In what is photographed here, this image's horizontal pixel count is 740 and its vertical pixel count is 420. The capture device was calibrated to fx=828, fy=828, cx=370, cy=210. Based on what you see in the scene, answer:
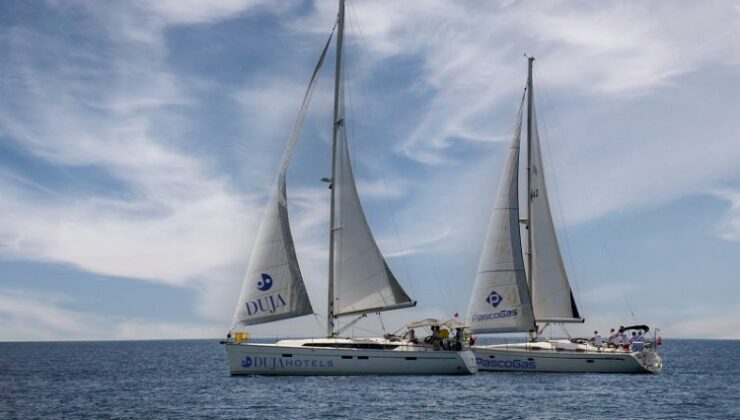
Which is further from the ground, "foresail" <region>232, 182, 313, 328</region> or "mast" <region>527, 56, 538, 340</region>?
"mast" <region>527, 56, 538, 340</region>

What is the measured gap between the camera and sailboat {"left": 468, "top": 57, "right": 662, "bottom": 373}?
48.1 meters

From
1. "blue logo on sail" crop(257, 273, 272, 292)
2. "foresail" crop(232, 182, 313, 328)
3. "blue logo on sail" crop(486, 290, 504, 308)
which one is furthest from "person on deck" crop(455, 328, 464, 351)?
"blue logo on sail" crop(257, 273, 272, 292)

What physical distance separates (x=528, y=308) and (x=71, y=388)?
28.0m

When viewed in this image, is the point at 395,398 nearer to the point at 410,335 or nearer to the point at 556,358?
the point at 410,335

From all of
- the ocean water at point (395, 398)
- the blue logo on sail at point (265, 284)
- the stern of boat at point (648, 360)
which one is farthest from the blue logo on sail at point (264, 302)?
the stern of boat at point (648, 360)

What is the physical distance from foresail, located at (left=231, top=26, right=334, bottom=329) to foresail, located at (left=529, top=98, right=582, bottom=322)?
15749 millimetres

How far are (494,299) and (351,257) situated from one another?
9.94 m

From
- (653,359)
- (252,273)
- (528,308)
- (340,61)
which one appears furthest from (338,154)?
(653,359)

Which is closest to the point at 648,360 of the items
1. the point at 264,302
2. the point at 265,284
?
the point at 264,302

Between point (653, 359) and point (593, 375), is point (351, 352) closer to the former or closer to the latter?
point (593, 375)

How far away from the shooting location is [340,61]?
149 ft

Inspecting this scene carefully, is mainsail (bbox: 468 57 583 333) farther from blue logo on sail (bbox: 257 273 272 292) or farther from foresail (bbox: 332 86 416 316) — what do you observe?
blue logo on sail (bbox: 257 273 272 292)

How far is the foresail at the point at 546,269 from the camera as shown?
51.2m

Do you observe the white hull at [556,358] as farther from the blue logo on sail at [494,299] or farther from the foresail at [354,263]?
the foresail at [354,263]
